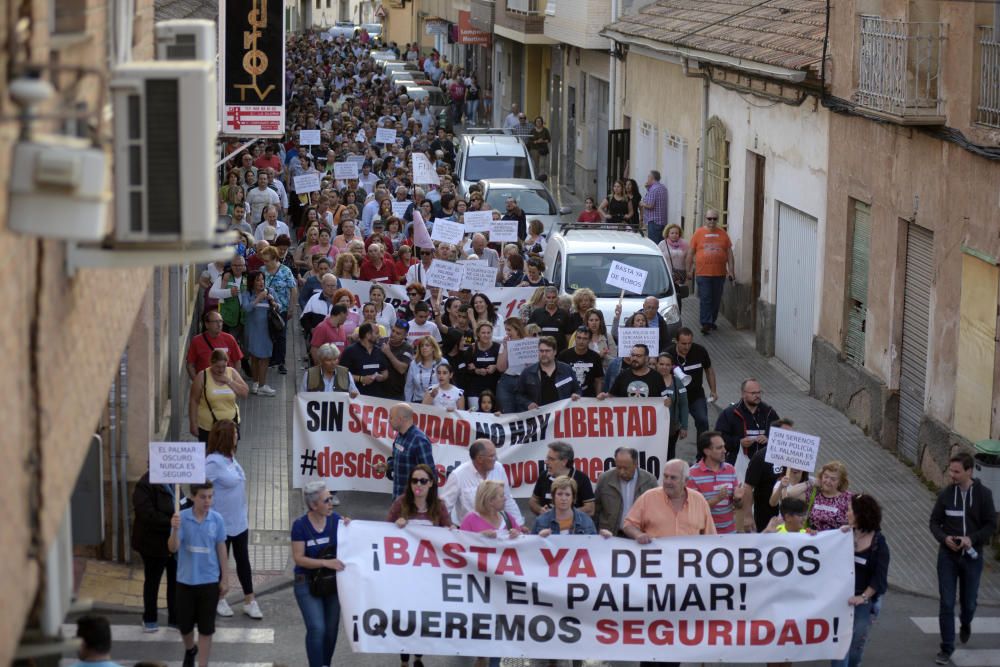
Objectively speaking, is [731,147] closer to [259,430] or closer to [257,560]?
[259,430]

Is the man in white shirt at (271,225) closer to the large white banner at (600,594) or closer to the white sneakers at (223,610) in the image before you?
the white sneakers at (223,610)

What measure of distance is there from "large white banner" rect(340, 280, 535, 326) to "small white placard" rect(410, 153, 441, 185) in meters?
9.05

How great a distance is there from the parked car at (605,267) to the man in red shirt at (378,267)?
2118 mm

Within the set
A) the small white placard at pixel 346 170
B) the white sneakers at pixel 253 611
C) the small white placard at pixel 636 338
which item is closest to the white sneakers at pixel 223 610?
the white sneakers at pixel 253 611

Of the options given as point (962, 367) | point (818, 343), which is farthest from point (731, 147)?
point (962, 367)

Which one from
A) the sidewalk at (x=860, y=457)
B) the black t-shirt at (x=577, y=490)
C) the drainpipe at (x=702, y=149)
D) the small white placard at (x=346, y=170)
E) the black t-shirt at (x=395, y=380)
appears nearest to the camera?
the black t-shirt at (x=577, y=490)

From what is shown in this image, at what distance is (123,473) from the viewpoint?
42.6ft

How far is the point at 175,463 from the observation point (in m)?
10.9

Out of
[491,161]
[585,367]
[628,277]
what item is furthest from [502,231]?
[491,161]

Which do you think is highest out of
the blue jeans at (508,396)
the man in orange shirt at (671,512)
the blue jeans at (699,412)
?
the man in orange shirt at (671,512)

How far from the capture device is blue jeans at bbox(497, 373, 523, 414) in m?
14.9

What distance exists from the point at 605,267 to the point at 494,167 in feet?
36.8

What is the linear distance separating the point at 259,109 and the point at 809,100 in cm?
699

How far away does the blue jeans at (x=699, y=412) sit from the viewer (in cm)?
1552
